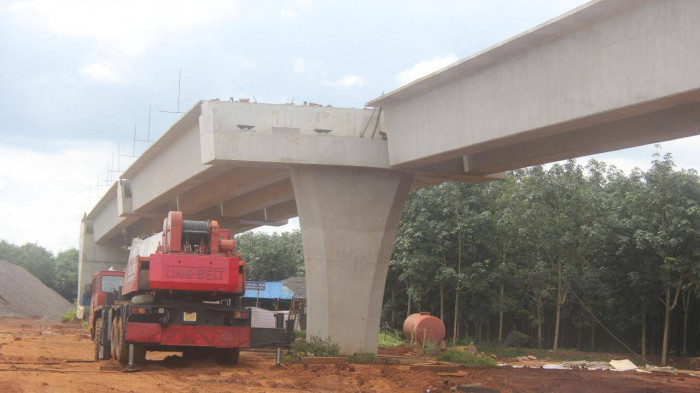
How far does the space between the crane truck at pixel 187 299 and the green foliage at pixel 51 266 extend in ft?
309

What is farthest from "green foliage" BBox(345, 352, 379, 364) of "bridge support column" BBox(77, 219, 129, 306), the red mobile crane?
"bridge support column" BBox(77, 219, 129, 306)

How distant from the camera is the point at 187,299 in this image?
17.7 meters

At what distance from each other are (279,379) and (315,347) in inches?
224

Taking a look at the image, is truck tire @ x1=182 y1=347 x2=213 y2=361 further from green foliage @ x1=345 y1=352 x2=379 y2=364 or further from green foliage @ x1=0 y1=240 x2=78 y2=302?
green foliage @ x1=0 y1=240 x2=78 y2=302

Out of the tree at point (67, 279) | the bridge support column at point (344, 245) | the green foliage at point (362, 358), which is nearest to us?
the green foliage at point (362, 358)

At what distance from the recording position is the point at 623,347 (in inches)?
1581

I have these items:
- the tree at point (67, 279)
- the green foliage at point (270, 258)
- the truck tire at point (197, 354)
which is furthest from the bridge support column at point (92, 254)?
the tree at point (67, 279)

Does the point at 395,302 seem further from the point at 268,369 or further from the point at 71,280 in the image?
the point at 71,280

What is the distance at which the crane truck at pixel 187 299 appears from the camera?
1712 centimetres

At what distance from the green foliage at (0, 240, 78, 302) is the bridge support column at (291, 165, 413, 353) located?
90728 millimetres

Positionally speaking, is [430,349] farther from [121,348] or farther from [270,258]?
[270,258]

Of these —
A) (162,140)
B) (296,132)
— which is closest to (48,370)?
(296,132)

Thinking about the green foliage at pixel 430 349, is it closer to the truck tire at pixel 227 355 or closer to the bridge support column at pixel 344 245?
the bridge support column at pixel 344 245

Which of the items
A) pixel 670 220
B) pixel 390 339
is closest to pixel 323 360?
pixel 390 339
